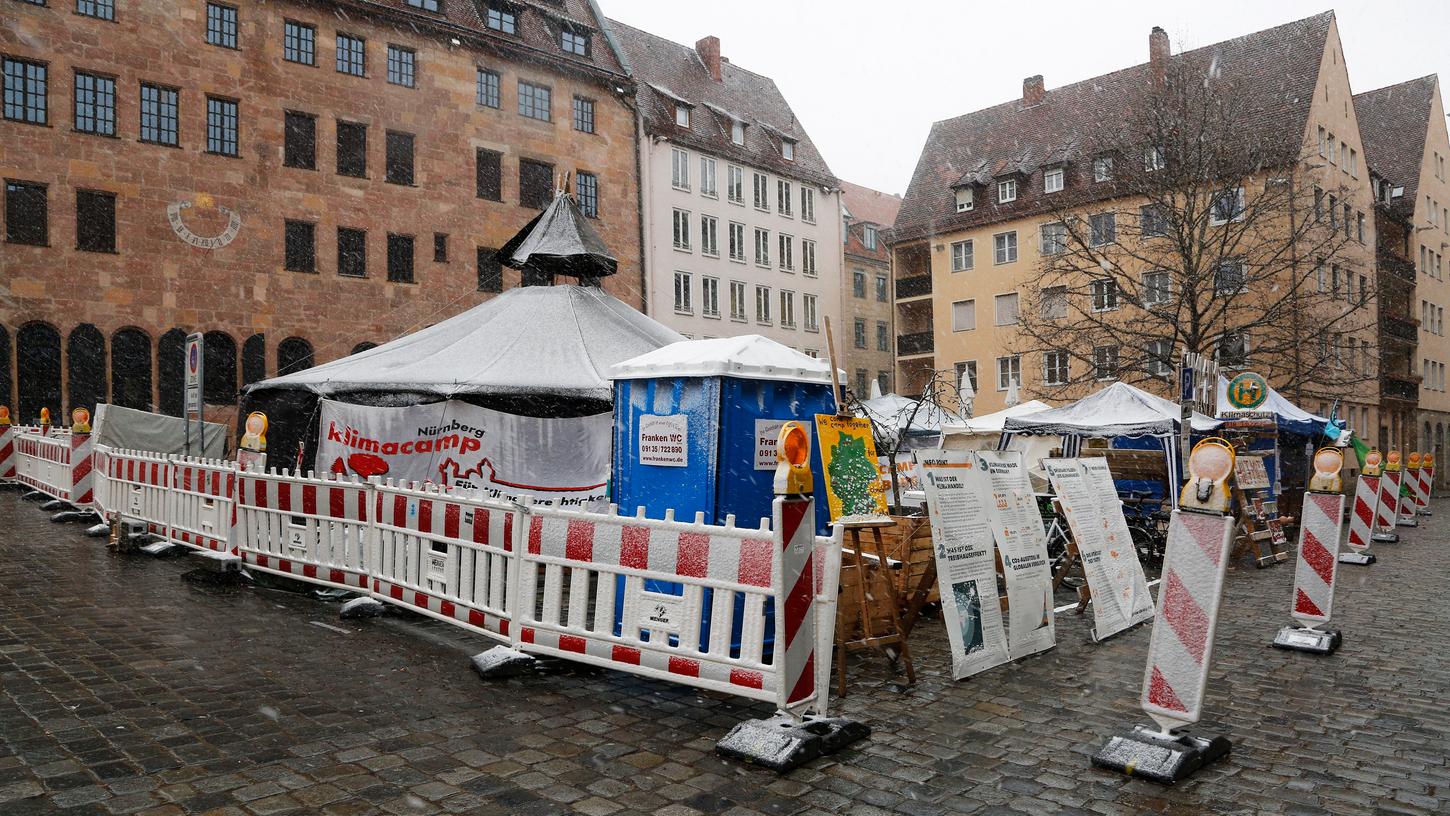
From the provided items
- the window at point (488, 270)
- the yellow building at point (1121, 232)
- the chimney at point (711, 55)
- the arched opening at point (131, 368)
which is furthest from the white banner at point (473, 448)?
the chimney at point (711, 55)

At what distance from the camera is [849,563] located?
24.6 ft

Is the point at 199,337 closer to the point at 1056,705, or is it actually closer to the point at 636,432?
the point at 636,432

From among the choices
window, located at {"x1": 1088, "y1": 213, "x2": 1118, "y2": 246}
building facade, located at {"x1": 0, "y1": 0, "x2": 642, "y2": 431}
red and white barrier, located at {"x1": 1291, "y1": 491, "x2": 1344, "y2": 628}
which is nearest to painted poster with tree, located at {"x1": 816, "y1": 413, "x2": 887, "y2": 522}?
red and white barrier, located at {"x1": 1291, "y1": 491, "x2": 1344, "y2": 628}

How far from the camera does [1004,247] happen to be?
4453 cm

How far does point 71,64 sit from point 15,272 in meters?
5.50

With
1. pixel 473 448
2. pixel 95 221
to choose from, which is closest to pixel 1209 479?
pixel 473 448

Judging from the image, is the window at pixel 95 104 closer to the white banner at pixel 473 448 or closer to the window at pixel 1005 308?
the white banner at pixel 473 448

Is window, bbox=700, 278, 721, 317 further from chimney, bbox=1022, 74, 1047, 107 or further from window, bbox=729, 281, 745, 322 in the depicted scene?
chimney, bbox=1022, 74, 1047, 107

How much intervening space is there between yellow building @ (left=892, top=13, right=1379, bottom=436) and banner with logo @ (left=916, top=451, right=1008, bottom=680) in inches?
897

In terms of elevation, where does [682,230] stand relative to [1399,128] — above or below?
below

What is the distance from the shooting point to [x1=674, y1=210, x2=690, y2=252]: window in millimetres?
39994

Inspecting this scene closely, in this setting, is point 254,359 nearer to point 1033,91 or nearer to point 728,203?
point 728,203

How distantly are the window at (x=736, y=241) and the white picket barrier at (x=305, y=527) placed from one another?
112ft

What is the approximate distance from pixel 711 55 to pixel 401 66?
60.3ft
